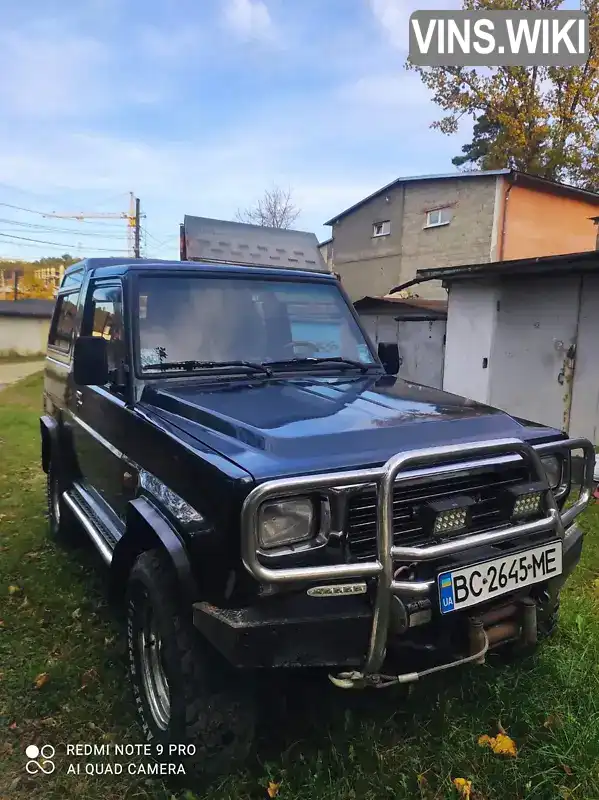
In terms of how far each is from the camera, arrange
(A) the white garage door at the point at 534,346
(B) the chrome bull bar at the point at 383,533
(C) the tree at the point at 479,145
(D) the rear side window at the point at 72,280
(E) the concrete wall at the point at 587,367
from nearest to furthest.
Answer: (B) the chrome bull bar at the point at 383,533, (D) the rear side window at the point at 72,280, (E) the concrete wall at the point at 587,367, (A) the white garage door at the point at 534,346, (C) the tree at the point at 479,145

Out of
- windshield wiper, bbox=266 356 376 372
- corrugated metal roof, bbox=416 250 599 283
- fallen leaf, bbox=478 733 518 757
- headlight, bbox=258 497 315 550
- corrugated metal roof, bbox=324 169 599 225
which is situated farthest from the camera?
corrugated metal roof, bbox=324 169 599 225

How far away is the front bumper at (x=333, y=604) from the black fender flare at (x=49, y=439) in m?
3.19

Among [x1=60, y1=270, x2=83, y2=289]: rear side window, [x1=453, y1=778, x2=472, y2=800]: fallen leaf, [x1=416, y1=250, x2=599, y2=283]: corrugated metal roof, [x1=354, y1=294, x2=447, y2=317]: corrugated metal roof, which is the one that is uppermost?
[x1=416, y1=250, x2=599, y2=283]: corrugated metal roof

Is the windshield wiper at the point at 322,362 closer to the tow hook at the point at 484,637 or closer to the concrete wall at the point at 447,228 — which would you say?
the tow hook at the point at 484,637

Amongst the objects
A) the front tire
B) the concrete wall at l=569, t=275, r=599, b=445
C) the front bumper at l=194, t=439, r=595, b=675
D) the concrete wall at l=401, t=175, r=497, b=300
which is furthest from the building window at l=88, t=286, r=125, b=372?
the concrete wall at l=401, t=175, r=497, b=300

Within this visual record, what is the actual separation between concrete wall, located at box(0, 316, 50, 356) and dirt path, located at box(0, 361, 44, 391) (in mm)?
3364

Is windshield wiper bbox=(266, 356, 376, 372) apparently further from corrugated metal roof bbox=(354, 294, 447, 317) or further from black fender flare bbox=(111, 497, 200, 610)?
corrugated metal roof bbox=(354, 294, 447, 317)

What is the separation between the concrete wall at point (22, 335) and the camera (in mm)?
31719

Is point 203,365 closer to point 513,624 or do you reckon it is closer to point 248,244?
point 513,624

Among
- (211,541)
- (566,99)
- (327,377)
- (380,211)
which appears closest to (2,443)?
(327,377)

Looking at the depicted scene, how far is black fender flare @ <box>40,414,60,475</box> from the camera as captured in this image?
15.7ft

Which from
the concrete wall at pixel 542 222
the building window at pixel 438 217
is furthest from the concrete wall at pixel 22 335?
the concrete wall at pixel 542 222

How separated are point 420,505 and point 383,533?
292mm

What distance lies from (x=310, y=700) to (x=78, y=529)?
2.73 metres
